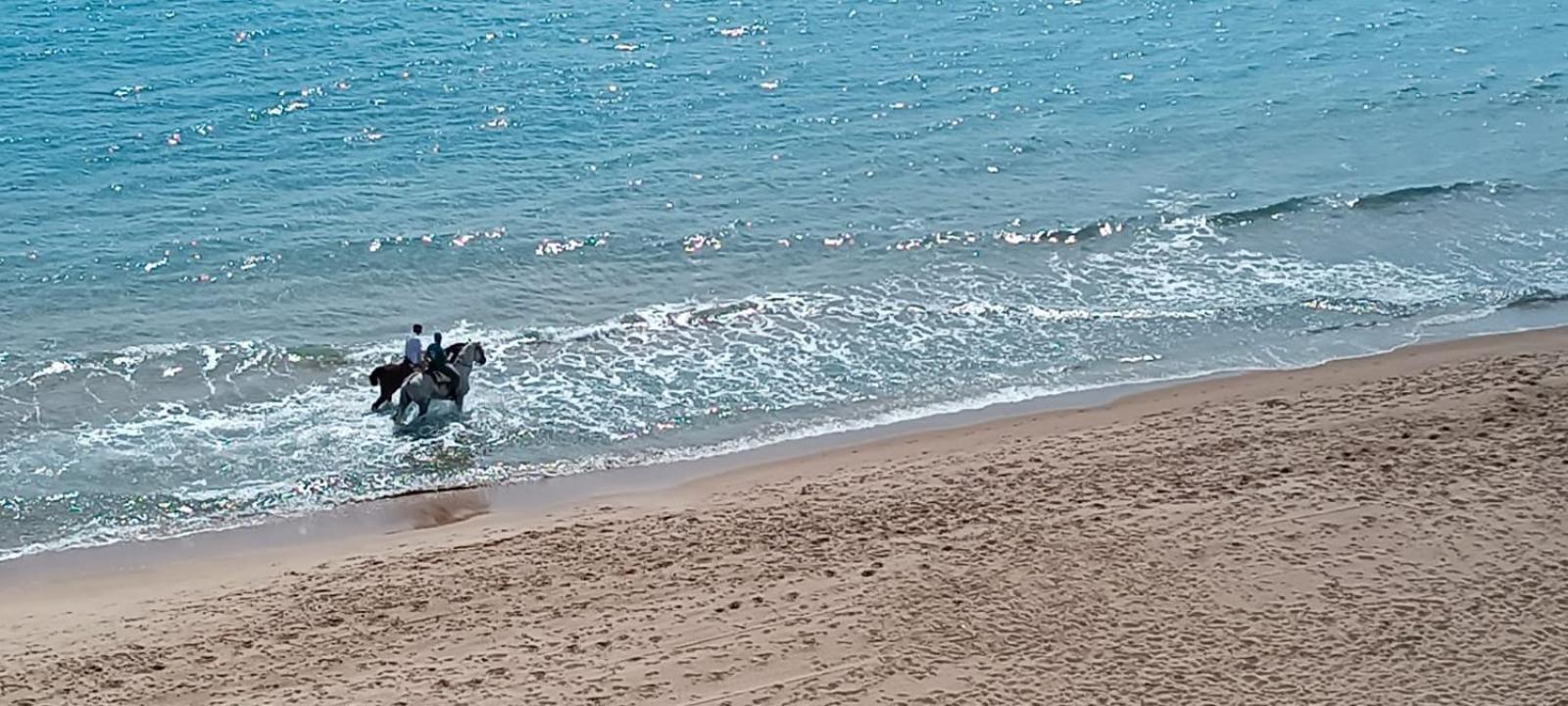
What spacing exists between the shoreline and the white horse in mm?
1762

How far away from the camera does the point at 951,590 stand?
16.7 m

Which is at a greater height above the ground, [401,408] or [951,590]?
[401,408]

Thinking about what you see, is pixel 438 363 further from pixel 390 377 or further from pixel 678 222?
pixel 678 222

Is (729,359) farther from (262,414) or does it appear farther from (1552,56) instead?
(1552,56)

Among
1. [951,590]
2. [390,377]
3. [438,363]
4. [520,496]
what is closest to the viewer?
[951,590]

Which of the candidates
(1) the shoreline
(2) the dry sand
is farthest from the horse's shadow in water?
(2) the dry sand

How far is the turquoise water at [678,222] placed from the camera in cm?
2231

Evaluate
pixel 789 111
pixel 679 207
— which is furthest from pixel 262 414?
pixel 789 111

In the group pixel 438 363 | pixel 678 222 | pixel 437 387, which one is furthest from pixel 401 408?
pixel 678 222

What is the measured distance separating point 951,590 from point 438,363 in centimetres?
800

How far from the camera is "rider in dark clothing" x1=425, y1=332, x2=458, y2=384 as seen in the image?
21750 mm

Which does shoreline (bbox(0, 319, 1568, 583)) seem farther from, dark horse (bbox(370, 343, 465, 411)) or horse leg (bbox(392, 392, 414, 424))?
dark horse (bbox(370, 343, 465, 411))

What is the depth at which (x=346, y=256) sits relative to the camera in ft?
89.9

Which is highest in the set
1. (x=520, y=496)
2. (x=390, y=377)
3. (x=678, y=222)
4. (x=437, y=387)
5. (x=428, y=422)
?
(x=678, y=222)
